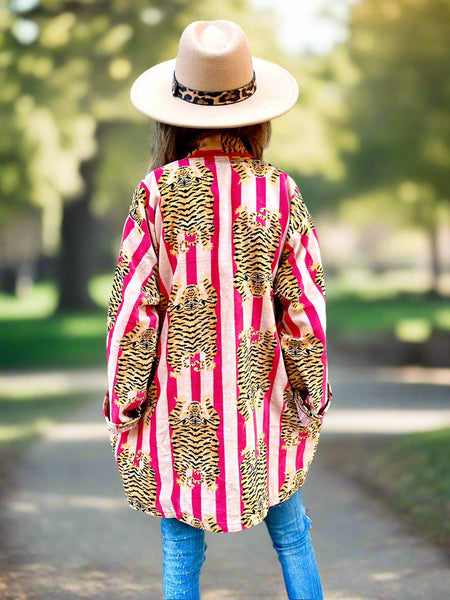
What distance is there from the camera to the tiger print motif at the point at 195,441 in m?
2.36

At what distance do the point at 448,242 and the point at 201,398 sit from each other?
12620 mm

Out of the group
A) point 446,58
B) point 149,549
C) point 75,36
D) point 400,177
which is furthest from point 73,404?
point 446,58

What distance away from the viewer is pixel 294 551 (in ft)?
8.07

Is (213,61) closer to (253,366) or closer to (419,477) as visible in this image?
(253,366)

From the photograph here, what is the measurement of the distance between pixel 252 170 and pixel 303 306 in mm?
400

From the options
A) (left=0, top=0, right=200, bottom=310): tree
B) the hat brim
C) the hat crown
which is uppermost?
(left=0, top=0, right=200, bottom=310): tree

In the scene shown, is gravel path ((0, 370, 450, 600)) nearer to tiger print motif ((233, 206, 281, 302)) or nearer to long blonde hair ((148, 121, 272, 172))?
tiger print motif ((233, 206, 281, 302))

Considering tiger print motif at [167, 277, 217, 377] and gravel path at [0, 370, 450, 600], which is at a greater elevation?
tiger print motif at [167, 277, 217, 377]

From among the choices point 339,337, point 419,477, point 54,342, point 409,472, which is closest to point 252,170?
point 419,477

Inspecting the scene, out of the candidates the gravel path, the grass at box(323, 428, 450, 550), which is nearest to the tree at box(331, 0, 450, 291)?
the grass at box(323, 428, 450, 550)

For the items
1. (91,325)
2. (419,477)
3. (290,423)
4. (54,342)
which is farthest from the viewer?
(91,325)

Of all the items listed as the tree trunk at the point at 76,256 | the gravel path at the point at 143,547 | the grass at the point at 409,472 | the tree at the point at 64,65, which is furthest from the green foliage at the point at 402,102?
the gravel path at the point at 143,547

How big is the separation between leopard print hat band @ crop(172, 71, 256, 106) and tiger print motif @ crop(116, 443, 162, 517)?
98cm

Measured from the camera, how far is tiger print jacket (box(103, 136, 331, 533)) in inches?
91.7
